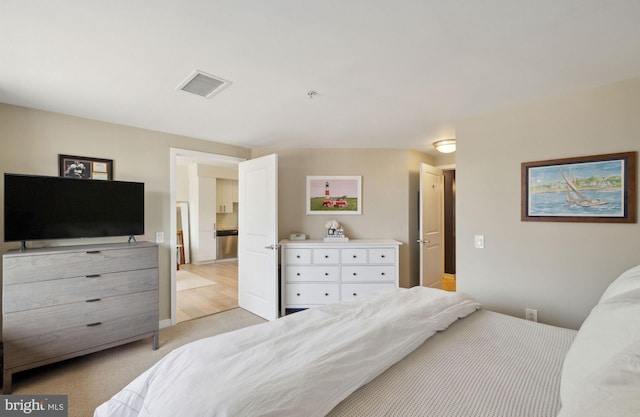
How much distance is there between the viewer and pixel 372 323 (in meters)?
1.42

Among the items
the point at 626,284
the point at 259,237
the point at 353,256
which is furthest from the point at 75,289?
the point at 626,284

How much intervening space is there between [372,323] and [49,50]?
2.33m

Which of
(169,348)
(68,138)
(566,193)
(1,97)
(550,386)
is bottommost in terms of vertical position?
(169,348)

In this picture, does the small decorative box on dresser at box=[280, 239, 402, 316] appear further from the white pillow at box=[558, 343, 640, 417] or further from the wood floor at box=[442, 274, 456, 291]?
the white pillow at box=[558, 343, 640, 417]

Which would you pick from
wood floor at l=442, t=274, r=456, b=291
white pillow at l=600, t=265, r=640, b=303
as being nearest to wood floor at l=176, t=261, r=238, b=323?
wood floor at l=442, t=274, r=456, b=291

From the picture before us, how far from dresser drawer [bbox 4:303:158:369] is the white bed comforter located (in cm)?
152

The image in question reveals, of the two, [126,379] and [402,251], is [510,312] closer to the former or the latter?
[402,251]

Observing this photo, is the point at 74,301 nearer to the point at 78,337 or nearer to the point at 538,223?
the point at 78,337

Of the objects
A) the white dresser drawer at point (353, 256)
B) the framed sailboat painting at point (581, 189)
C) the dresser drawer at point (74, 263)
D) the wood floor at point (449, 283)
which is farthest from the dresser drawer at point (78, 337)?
the wood floor at point (449, 283)

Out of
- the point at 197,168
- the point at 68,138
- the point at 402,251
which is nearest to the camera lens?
the point at 68,138

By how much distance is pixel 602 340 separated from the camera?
92 cm

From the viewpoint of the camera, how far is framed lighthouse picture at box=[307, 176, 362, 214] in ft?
13.5

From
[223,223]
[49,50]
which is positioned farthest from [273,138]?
[223,223]

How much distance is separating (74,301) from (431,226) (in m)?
3.98
